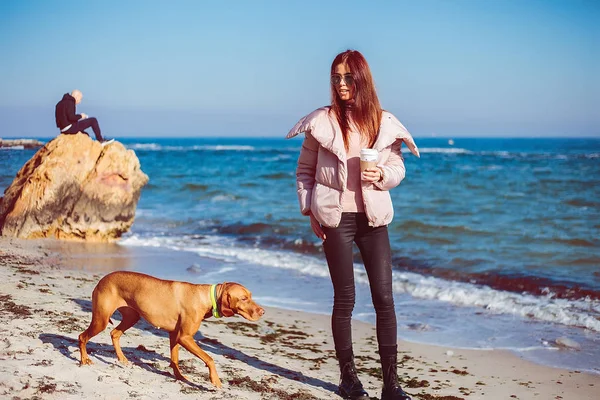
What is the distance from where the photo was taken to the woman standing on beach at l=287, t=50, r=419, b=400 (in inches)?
150

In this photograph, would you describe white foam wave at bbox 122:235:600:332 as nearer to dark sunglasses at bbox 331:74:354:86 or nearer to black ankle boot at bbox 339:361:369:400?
black ankle boot at bbox 339:361:369:400

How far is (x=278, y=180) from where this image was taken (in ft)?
88.7

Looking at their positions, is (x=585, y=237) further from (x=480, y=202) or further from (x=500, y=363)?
(x=500, y=363)

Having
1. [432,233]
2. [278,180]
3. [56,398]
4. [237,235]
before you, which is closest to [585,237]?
[432,233]

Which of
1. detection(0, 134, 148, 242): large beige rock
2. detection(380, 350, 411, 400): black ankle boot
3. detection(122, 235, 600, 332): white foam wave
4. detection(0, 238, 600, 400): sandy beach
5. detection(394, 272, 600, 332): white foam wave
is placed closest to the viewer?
detection(0, 238, 600, 400): sandy beach

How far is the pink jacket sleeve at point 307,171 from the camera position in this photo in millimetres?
3943

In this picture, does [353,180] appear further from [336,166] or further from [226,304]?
[226,304]

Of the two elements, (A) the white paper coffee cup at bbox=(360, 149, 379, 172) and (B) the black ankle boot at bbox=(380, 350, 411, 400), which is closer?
(A) the white paper coffee cup at bbox=(360, 149, 379, 172)

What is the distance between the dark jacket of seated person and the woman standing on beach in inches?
319

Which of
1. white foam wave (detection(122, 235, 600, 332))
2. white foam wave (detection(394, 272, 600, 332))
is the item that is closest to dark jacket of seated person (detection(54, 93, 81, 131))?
white foam wave (detection(122, 235, 600, 332))

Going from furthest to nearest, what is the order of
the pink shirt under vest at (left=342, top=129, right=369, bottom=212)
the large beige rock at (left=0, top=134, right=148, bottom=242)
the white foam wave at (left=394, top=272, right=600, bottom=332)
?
the large beige rock at (left=0, top=134, right=148, bottom=242) → the white foam wave at (left=394, top=272, right=600, bottom=332) → the pink shirt under vest at (left=342, top=129, right=369, bottom=212)

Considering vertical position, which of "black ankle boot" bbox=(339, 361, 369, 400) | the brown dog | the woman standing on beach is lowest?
"black ankle boot" bbox=(339, 361, 369, 400)

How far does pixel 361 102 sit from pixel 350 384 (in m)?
1.84

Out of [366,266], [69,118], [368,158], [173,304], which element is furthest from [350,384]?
[69,118]
